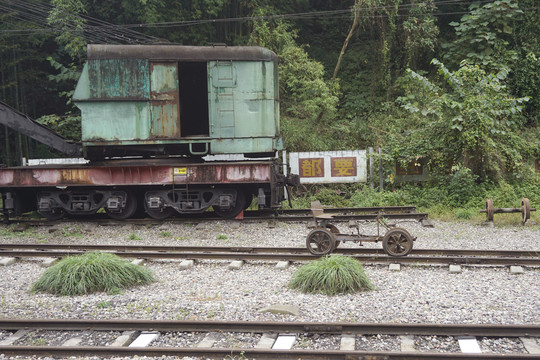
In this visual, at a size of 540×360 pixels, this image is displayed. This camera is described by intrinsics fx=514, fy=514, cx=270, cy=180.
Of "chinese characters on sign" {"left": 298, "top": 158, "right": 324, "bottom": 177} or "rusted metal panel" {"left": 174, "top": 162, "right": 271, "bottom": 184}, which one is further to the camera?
"chinese characters on sign" {"left": 298, "top": 158, "right": 324, "bottom": 177}

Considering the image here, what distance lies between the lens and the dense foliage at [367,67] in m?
14.0

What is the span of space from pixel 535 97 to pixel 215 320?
52.6ft

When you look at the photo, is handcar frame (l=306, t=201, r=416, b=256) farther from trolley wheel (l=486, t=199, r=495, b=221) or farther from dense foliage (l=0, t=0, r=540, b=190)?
dense foliage (l=0, t=0, r=540, b=190)

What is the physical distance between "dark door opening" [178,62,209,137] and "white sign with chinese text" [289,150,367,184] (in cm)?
293

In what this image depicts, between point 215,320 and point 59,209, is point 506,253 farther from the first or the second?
point 59,209

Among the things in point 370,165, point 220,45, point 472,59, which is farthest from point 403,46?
point 220,45

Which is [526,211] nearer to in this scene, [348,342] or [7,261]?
[348,342]

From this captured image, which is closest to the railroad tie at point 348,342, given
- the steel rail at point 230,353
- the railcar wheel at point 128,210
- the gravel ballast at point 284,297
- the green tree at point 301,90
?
the gravel ballast at point 284,297

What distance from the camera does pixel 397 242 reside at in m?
8.22

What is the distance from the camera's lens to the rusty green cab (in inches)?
469

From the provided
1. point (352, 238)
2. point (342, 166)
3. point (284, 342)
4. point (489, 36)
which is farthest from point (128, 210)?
point (489, 36)

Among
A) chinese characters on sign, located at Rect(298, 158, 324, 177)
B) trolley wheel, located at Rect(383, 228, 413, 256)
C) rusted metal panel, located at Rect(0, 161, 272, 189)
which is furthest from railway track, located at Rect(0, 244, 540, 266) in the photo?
chinese characters on sign, located at Rect(298, 158, 324, 177)

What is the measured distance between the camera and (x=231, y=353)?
4.54m

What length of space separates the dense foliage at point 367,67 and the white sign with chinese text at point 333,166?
3.09 ft
